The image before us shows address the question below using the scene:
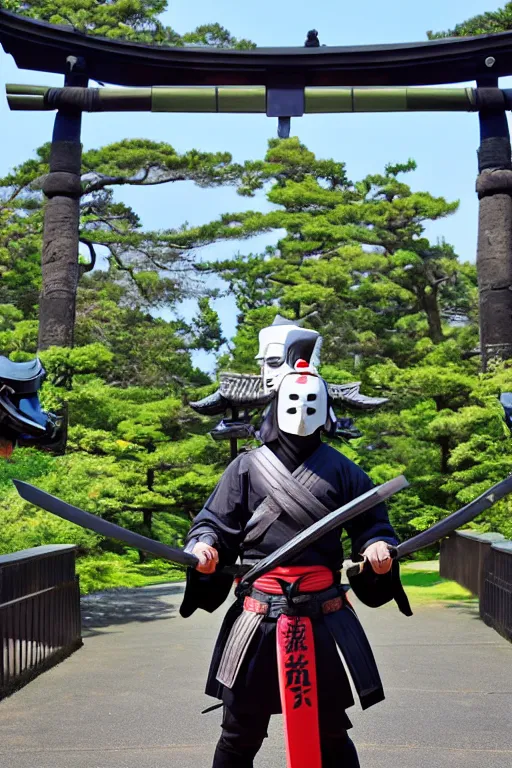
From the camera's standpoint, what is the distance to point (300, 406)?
12.4 feet

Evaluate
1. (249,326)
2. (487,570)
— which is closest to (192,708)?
(487,570)

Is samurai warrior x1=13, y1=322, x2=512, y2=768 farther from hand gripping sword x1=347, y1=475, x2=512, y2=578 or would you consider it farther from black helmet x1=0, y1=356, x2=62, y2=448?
black helmet x1=0, y1=356, x2=62, y2=448

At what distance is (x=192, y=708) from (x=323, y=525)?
11.9 ft

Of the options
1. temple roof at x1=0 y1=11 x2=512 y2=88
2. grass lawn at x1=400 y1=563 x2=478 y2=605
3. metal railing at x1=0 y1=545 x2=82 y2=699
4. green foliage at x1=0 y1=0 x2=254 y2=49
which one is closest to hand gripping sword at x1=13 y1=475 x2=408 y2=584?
metal railing at x1=0 y1=545 x2=82 y2=699

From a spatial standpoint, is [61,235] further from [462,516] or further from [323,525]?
[462,516]

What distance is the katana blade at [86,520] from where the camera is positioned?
10.0 ft

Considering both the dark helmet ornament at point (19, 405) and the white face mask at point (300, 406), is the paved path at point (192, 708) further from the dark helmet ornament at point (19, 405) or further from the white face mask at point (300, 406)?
the white face mask at point (300, 406)

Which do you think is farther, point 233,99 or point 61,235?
point 233,99

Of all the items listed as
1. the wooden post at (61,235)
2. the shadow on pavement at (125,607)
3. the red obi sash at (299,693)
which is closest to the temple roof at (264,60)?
the wooden post at (61,235)

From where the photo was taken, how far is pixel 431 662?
832 centimetres

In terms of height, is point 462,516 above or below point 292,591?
above

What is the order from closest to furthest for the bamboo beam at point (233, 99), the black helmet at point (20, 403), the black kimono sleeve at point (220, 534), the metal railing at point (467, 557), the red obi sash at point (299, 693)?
the red obi sash at point (299, 693) → the black kimono sleeve at point (220, 534) → the black helmet at point (20, 403) → the metal railing at point (467, 557) → the bamboo beam at point (233, 99)

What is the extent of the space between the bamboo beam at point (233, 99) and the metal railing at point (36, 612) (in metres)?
8.67

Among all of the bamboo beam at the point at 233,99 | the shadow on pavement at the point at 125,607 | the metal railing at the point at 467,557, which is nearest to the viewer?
the shadow on pavement at the point at 125,607
